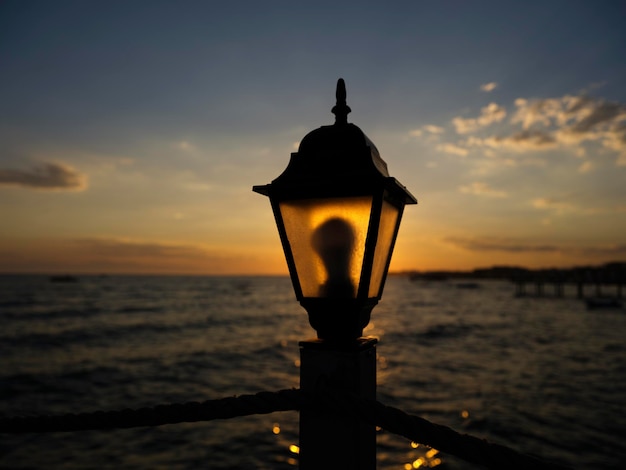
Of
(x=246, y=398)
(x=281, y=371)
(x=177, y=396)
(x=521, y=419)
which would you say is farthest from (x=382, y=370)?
(x=246, y=398)

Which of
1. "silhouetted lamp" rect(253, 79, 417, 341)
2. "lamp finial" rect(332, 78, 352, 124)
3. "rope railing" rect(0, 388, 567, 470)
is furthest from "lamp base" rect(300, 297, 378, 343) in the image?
"lamp finial" rect(332, 78, 352, 124)

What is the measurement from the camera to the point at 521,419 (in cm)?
1076

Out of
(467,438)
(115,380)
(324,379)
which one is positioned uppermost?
(324,379)

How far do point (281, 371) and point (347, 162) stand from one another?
17063 millimetres

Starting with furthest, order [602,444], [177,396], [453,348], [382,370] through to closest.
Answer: [453,348]
[382,370]
[177,396]
[602,444]

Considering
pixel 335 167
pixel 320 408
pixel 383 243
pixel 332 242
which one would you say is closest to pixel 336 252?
pixel 332 242

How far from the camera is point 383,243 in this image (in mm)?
1667

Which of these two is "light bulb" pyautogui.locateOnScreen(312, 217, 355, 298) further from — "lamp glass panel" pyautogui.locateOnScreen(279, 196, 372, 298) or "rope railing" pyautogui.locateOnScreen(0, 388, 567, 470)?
"rope railing" pyautogui.locateOnScreen(0, 388, 567, 470)

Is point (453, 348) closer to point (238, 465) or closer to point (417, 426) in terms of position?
point (238, 465)

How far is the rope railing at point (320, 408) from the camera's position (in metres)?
1.20

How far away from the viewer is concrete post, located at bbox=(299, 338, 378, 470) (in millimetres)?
1415

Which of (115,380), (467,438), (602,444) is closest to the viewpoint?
(467,438)

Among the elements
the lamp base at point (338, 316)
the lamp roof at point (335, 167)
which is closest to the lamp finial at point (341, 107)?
the lamp roof at point (335, 167)

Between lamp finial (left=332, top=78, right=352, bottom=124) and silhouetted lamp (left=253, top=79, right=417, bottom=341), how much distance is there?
14 cm
